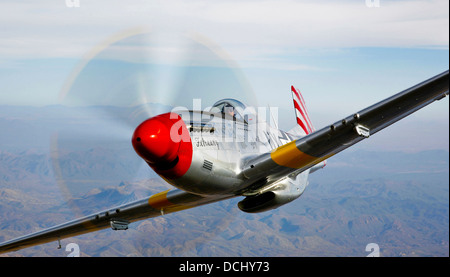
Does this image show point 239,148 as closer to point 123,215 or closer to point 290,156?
point 290,156

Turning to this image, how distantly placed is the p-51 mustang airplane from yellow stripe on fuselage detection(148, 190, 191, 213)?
0.03 m

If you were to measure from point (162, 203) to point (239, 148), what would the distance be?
4241 mm

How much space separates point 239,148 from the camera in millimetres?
13680

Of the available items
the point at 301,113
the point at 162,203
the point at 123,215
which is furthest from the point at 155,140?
the point at 301,113

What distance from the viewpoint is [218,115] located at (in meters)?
13.5

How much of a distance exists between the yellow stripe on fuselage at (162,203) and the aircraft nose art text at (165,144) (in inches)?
175

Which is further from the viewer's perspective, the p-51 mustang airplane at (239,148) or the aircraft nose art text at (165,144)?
the p-51 mustang airplane at (239,148)

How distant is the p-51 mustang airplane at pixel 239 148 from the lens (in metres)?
11.4

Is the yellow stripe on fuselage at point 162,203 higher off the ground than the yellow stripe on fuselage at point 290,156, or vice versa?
the yellow stripe on fuselage at point 162,203

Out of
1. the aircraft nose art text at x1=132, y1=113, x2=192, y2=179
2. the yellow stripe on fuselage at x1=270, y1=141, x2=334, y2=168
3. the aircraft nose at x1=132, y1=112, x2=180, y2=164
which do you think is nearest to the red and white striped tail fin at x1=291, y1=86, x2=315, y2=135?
the yellow stripe on fuselage at x1=270, y1=141, x2=334, y2=168

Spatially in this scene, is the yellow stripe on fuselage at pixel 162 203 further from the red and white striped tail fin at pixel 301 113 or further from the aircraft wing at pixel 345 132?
the red and white striped tail fin at pixel 301 113

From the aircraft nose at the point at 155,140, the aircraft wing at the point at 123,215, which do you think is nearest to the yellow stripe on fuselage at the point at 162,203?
the aircraft wing at the point at 123,215

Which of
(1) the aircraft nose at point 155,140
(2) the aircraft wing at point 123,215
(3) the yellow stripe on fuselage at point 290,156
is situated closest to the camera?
(1) the aircraft nose at point 155,140

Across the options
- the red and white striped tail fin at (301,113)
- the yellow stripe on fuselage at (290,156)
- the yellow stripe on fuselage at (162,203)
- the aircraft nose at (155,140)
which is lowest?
the aircraft nose at (155,140)
